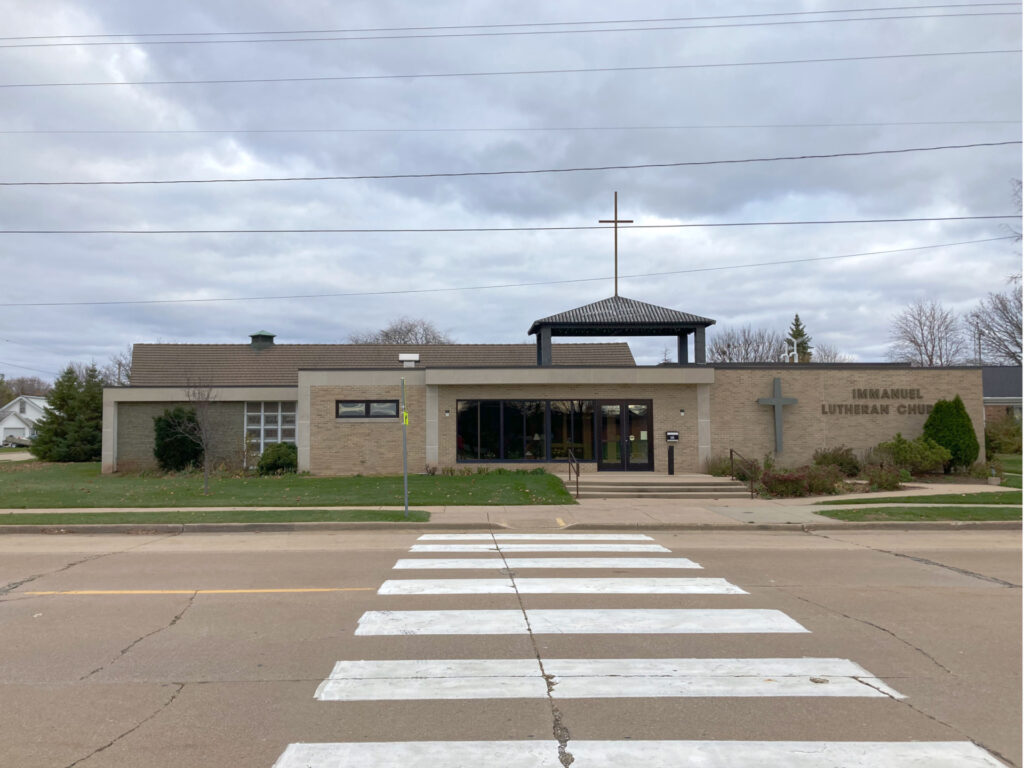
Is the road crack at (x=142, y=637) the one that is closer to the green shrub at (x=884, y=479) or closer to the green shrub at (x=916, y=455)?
the green shrub at (x=884, y=479)

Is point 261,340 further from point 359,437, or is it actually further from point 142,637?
point 142,637

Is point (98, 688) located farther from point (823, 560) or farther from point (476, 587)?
point (823, 560)

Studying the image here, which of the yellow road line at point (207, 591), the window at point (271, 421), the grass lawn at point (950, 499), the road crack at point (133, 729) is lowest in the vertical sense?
the road crack at point (133, 729)

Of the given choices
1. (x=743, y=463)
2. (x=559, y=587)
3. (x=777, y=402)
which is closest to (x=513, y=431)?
(x=743, y=463)

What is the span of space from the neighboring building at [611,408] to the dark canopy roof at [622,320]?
54 millimetres

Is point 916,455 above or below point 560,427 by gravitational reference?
below

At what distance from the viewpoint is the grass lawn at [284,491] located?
1717 cm

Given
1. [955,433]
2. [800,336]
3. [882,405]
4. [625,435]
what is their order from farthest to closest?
[800,336] → [882,405] → [625,435] → [955,433]

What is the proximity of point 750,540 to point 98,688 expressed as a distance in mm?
10495

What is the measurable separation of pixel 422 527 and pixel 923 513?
402 inches

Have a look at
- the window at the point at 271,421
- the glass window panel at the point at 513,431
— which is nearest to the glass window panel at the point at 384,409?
the glass window panel at the point at 513,431

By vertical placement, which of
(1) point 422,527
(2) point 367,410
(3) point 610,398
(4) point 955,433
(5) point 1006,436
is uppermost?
(3) point 610,398

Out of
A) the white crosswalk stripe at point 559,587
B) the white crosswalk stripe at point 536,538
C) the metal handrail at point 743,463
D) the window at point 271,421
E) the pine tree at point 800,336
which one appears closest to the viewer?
the white crosswalk stripe at point 559,587

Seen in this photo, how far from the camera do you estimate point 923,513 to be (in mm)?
15195
